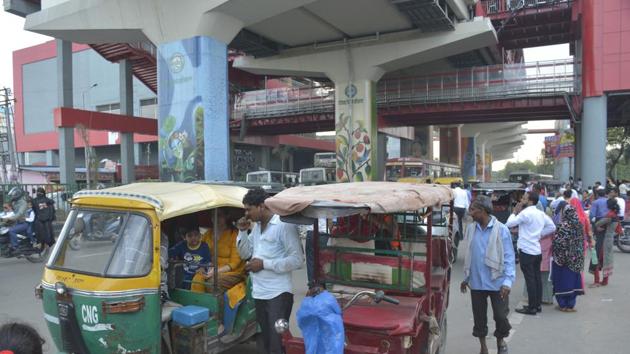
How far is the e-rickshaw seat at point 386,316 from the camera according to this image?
3557mm

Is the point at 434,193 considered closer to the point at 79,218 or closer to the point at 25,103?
the point at 79,218

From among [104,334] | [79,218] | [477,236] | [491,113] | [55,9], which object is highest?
[55,9]

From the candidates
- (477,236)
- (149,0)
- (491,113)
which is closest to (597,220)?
(477,236)

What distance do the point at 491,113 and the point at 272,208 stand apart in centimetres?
2940

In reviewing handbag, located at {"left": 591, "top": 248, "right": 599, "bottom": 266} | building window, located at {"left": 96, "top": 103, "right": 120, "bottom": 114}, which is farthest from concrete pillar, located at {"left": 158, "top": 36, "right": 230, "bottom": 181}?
building window, located at {"left": 96, "top": 103, "right": 120, "bottom": 114}

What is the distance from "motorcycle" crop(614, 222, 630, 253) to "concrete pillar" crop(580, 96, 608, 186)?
12207 mm

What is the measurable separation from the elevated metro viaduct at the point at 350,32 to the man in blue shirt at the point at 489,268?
14.9 metres

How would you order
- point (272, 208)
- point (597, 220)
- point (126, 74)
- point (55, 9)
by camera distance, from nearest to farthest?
point (272, 208) < point (597, 220) < point (55, 9) < point (126, 74)

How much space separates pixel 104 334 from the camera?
3.83 meters

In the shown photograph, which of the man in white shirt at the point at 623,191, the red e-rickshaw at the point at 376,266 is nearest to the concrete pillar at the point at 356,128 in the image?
the man in white shirt at the point at 623,191

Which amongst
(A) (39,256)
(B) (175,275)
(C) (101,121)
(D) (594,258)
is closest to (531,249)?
(D) (594,258)

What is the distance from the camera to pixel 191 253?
16.8ft

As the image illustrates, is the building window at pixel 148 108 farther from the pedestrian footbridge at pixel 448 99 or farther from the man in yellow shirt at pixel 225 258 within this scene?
the man in yellow shirt at pixel 225 258

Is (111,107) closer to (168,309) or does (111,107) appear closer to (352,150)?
(352,150)
